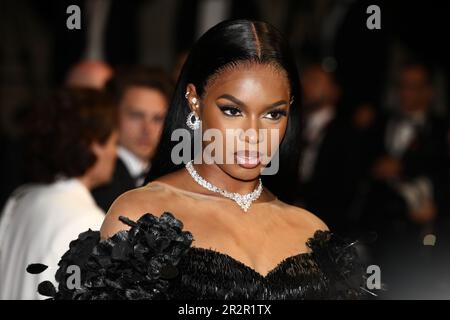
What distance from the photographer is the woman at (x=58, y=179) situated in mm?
3744

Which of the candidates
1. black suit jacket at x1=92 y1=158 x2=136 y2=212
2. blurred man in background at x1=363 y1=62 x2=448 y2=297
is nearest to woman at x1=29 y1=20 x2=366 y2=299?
black suit jacket at x1=92 y1=158 x2=136 y2=212

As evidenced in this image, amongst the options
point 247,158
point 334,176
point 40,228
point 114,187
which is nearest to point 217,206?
point 247,158

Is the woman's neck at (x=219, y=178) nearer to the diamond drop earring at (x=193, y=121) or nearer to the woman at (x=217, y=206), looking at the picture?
the woman at (x=217, y=206)

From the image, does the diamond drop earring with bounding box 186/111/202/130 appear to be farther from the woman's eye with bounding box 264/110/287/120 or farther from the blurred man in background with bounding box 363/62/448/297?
the blurred man in background with bounding box 363/62/448/297

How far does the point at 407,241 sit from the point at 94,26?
3160 mm

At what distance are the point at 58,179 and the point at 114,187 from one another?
29 cm

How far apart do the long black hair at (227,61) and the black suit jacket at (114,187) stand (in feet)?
4.75

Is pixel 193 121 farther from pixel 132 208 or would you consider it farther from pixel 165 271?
pixel 165 271

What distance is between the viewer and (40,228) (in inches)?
151

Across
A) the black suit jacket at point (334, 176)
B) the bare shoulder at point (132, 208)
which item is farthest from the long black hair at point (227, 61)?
the black suit jacket at point (334, 176)

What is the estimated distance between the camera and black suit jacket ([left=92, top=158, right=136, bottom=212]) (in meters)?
4.02

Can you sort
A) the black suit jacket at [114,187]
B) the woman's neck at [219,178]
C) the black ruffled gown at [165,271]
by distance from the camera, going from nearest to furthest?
1. the black ruffled gown at [165,271]
2. the woman's neck at [219,178]
3. the black suit jacket at [114,187]

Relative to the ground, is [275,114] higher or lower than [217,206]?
higher
